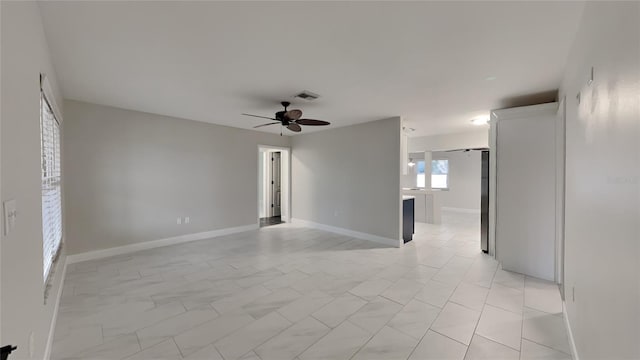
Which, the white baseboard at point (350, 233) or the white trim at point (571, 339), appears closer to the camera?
the white trim at point (571, 339)

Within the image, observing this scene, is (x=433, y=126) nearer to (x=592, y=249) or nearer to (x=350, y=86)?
(x=350, y=86)

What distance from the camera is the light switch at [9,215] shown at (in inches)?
41.8

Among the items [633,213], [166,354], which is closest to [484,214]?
[633,213]

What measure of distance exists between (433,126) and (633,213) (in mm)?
5064

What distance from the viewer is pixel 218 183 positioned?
5.51 meters

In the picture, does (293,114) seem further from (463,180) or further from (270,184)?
(463,180)

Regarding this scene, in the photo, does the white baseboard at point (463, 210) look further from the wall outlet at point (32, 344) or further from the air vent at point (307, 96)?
the wall outlet at point (32, 344)

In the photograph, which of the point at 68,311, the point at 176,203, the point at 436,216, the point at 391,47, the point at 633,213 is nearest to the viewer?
the point at 633,213

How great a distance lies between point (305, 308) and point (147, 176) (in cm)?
383

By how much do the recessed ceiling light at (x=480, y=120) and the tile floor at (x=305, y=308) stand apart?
251 cm

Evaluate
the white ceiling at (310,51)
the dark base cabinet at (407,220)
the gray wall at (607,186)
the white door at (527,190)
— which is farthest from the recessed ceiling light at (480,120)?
the gray wall at (607,186)

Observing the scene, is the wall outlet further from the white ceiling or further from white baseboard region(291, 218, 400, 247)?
white baseboard region(291, 218, 400, 247)

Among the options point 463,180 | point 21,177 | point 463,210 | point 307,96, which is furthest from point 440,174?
point 21,177

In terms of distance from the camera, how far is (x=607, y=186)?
4.09 ft
